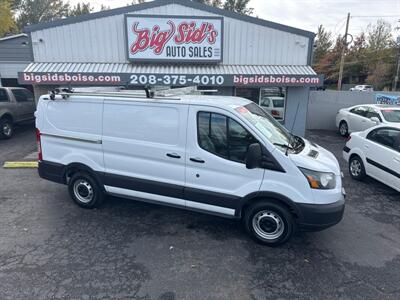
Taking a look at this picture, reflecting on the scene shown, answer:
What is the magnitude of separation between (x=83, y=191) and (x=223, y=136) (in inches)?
110

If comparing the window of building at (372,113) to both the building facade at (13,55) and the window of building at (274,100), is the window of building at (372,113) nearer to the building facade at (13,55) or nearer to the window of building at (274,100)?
the window of building at (274,100)

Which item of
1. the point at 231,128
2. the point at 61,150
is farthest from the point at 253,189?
the point at 61,150

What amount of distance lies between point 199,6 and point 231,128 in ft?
25.2

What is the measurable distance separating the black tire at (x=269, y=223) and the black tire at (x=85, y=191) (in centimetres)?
258

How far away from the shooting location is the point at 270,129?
13.4 feet

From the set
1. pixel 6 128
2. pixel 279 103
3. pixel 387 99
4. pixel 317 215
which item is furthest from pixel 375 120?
pixel 6 128

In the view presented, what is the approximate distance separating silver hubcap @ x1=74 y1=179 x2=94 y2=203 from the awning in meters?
5.28

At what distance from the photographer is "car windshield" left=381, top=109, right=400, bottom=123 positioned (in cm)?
982

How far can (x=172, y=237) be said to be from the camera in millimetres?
4105

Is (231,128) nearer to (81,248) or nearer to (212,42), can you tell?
(81,248)

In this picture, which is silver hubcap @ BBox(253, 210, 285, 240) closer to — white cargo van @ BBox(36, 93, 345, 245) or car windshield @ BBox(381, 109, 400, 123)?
white cargo van @ BBox(36, 93, 345, 245)

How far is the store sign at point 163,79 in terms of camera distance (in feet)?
30.1

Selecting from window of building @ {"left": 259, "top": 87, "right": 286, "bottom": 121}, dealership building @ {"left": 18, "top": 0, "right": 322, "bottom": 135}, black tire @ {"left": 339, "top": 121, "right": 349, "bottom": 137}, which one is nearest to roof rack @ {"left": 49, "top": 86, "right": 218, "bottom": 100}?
dealership building @ {"left": 18, "top": 0, "right": 322, "bottom": 135}

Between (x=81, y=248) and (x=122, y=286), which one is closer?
(x=122, y=286)
